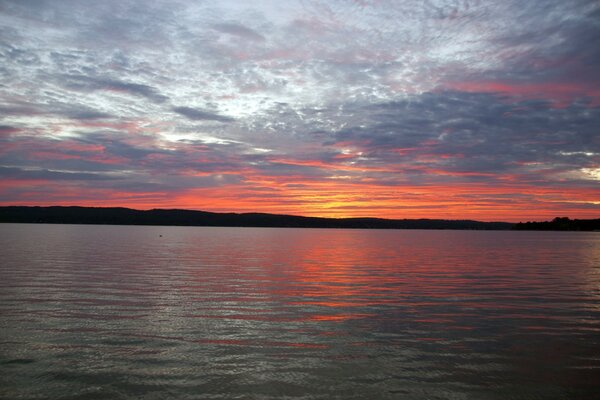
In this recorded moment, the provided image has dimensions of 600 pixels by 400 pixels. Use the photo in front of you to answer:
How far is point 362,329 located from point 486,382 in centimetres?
738

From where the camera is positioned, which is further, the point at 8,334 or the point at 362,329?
the point at 362,329

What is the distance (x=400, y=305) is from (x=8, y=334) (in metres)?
19.8

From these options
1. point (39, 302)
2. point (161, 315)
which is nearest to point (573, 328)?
point (161, 315)

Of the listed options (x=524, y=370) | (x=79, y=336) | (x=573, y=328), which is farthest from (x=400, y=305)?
(x=79, y=336)

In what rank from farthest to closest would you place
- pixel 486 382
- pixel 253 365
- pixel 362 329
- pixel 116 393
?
pixel 362 329
pixel 253 365
pixel 486 382
pixel 116 393

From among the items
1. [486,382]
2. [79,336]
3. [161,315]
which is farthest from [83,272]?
[486,382]

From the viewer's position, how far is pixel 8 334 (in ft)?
62.3

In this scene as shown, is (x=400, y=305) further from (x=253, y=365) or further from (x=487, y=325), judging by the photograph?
(x=253, y=365)

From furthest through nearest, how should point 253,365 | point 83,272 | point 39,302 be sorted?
point 83,272 → point 39,302 → point 253,365

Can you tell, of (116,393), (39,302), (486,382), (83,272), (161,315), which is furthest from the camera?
(83,272)

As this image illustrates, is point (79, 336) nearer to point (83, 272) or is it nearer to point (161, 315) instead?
point (161, 315)

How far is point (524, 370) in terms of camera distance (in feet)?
51.5

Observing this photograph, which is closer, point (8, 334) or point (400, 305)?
point (8, 334)

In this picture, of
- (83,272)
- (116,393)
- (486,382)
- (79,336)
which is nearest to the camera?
(116,393)
